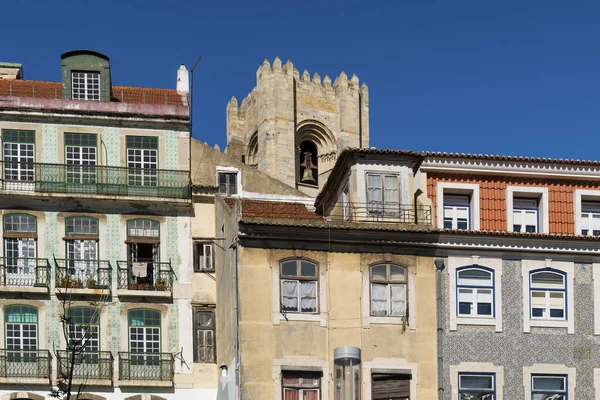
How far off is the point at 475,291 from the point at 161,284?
37.8 feet

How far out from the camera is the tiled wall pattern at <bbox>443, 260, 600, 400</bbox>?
47.5m

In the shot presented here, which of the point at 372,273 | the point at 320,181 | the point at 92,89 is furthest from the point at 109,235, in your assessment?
the point at 320,181

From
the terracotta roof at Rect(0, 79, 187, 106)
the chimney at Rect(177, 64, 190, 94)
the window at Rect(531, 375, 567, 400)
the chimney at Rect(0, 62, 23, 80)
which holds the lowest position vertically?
the window at Rect(531, 375, 567, 400)

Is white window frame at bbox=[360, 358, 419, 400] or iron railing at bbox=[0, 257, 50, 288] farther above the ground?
iron railing at bbox=[0, 257, 50, 288]

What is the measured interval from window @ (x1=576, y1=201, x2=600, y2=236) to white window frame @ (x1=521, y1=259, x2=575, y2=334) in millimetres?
2369

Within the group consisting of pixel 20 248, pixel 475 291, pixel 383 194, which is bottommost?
pixel 475 291

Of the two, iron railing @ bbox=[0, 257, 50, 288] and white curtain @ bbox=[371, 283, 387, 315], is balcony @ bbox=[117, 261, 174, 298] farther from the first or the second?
white curtain @ bbox=[371, 283, 387, 315]

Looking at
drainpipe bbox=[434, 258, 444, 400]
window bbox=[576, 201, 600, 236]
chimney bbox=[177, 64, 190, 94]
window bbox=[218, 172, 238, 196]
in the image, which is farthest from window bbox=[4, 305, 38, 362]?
window bbox=[576, 201, 600, 236]

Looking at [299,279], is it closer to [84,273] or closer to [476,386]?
[476,386]

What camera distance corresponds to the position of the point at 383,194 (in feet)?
163

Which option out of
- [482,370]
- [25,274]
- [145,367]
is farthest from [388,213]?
[25,274]

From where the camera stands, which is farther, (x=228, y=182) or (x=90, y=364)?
(x=228, y=182)

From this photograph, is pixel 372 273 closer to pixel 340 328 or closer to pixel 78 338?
pixel 340 328

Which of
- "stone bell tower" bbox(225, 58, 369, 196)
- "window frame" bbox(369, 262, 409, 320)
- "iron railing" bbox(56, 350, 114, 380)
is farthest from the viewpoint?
"stone bell tower" bbox(225, 58, 369, 196)
